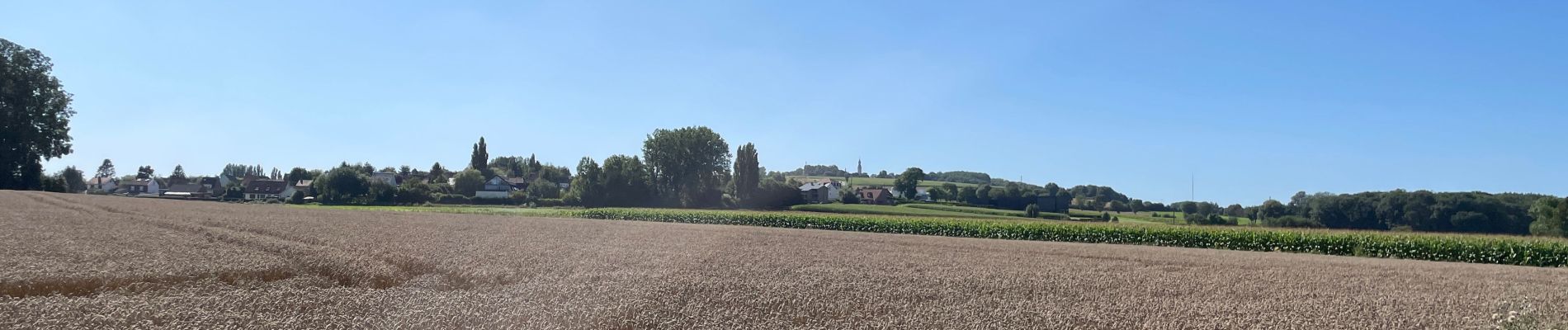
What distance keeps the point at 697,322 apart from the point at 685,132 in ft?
316

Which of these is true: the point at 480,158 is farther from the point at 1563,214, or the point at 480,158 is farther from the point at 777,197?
the point at 1563,214

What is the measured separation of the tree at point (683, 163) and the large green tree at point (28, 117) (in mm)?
53908

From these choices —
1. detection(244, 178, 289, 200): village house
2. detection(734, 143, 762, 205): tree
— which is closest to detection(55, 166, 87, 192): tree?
detection(244, 178, 289, 200): village house

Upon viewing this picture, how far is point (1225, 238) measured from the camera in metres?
40.4

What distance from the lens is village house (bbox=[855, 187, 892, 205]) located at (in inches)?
4478

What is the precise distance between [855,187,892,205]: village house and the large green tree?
81.4 meters

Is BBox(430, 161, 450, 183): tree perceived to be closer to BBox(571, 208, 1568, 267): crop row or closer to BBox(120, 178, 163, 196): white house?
BBox(120, 178, 163, 196): white house

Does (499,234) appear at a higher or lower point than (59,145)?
lower

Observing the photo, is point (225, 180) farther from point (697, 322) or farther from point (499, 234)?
point (697, 322)

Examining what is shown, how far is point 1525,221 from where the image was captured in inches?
2197

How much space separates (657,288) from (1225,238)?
119 ft

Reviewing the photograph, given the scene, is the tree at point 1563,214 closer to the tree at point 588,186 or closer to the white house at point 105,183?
the tree at point 588,186

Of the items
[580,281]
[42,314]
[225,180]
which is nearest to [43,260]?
[42,314]

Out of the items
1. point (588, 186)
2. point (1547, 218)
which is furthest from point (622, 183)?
point (1547, 218)
